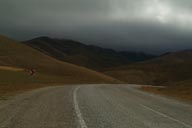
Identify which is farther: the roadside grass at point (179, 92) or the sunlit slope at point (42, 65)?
the sunlit slope at point (42, 65)

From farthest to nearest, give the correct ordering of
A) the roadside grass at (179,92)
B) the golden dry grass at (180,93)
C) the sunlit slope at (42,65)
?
1. the sunlit slope at (42,65)
2. the roadside grass at (179,92)
3. the golden dry grass at (180,93)

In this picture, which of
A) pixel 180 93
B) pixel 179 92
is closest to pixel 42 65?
pixel 179 92

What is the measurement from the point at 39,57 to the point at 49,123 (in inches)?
6938

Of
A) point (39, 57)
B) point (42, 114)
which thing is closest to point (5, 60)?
point (39, 57)

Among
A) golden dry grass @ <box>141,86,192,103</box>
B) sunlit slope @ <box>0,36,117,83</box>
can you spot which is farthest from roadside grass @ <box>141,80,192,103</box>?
sunlit slope @ <box>0,36,117,83</box>

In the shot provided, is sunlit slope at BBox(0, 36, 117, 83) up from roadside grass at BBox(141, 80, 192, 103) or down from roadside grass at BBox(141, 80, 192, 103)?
up

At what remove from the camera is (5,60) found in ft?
528

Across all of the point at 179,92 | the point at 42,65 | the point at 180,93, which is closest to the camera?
the point at 180,93

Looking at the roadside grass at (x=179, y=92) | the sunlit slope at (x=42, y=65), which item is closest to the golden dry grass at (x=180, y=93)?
the roadside grass at (x=179, y=92)

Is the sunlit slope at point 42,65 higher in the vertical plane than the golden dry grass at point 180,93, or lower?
higher

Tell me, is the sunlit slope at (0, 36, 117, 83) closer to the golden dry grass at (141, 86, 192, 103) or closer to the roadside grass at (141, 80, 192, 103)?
the roadside grass at (141, 80, 192, 103)

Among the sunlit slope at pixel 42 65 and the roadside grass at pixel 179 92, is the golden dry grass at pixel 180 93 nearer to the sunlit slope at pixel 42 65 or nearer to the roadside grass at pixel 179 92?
the roadside grass at pixel 179 92

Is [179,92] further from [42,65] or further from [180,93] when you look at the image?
[42,65]

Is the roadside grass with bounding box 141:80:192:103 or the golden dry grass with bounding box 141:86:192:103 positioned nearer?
the golden dry grass with bounding box 141:86:192:103
